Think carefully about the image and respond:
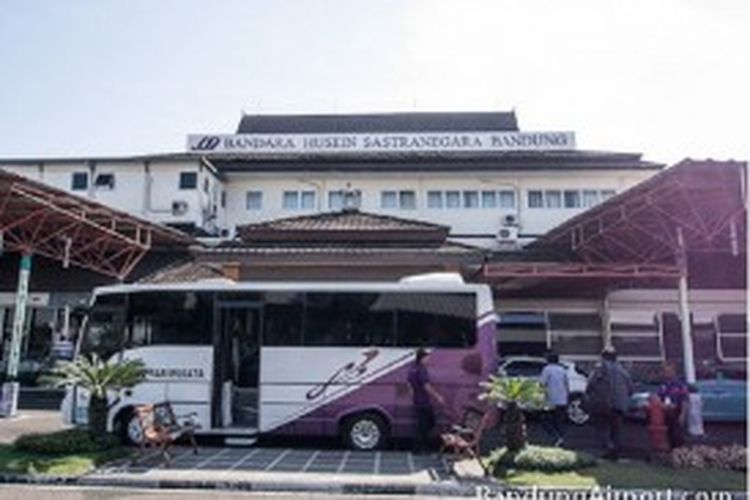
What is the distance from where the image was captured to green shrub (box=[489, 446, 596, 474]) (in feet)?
33.5

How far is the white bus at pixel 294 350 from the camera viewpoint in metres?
12.7

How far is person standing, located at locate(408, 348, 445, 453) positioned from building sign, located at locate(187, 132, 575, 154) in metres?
23.1

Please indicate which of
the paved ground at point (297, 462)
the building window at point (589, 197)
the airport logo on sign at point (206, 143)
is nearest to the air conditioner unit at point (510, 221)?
the building window at point (589, 197)

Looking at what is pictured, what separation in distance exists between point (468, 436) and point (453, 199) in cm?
1997

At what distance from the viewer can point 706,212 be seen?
646 inches

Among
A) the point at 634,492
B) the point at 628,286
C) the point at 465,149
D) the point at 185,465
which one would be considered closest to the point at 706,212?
the point at 628,286

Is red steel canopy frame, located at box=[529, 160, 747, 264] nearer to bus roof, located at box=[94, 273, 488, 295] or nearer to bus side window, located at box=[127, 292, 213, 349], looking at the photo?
bus roof, located at box=[94, 273, 488, 295]

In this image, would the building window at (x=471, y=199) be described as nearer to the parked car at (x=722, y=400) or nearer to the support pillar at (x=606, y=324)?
the support pillar at (x=606, y=324)

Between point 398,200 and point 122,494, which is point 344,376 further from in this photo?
point 398,200

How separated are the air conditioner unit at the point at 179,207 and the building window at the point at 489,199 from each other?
1311 centimetres

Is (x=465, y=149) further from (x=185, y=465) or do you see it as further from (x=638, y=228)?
(x=185, y=465)

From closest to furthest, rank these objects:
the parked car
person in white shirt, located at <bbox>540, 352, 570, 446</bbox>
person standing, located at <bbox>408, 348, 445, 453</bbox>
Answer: person standing, located at <bbox>408, 348, 445, 453</bbox> < person in white shirt, located at <bbox>540, 352, 570, 446</bbox> < the parked car

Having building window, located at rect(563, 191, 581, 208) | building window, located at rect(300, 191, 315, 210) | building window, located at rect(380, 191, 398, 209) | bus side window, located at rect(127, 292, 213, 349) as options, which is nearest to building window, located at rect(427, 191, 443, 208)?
building window, located at rect(380, 191, 398, 209)

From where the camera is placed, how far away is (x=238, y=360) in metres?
13.2
